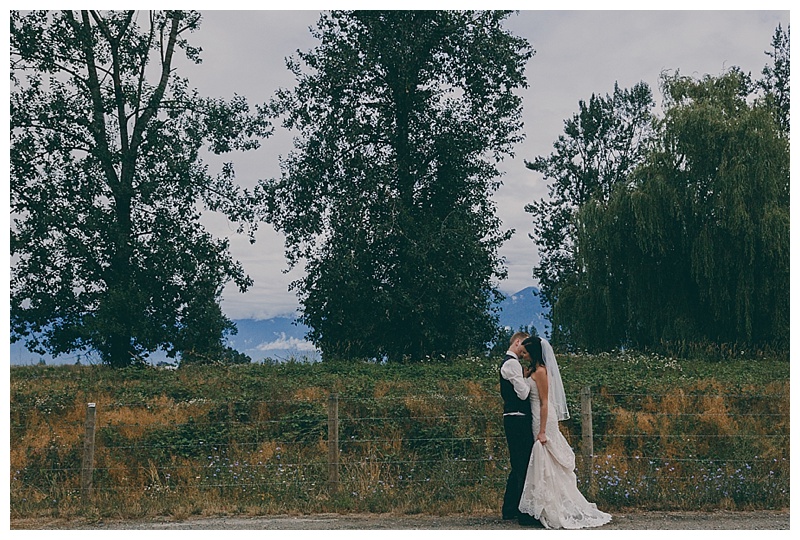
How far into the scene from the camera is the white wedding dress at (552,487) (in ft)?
28.3

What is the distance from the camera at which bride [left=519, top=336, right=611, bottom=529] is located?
8.66m

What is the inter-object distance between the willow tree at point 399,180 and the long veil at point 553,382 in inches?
712

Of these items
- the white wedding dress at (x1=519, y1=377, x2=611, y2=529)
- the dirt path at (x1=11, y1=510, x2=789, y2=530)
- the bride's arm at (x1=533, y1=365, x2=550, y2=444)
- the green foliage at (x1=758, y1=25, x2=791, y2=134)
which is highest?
the green foliage at (x1=758, y1=25, x2=791, y2=134)

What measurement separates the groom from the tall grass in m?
0.66

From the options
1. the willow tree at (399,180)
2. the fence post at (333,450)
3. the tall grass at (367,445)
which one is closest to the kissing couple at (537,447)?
the tall grass at (367,445)

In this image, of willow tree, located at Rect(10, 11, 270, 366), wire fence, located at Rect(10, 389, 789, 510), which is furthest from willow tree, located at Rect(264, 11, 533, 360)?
wire fence, located at Rect(10, 389, 789, 510)

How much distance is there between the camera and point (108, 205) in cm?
2691

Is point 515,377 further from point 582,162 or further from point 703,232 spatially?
point 582,162

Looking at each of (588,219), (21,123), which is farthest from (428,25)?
(21,123)

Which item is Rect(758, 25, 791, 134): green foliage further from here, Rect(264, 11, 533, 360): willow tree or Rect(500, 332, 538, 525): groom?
Rect(500, 332, 538, 525): groom

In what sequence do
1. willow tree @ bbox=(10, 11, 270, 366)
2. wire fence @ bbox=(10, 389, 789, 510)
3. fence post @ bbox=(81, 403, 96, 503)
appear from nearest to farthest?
fence post @ bbox=(81, 403, 96, 503) < wire fence @ bbox=(10, 389, 789, 510) < willow tree @ bbox=(10, 11, 270, 366)

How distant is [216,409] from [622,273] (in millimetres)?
18148

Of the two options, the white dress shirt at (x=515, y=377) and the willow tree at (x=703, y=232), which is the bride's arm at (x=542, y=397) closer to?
the white dress shirt at (x=515, y=377)

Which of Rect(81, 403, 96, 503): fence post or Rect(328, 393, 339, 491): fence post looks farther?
Rect(328, 393, 339, 491): fence post
